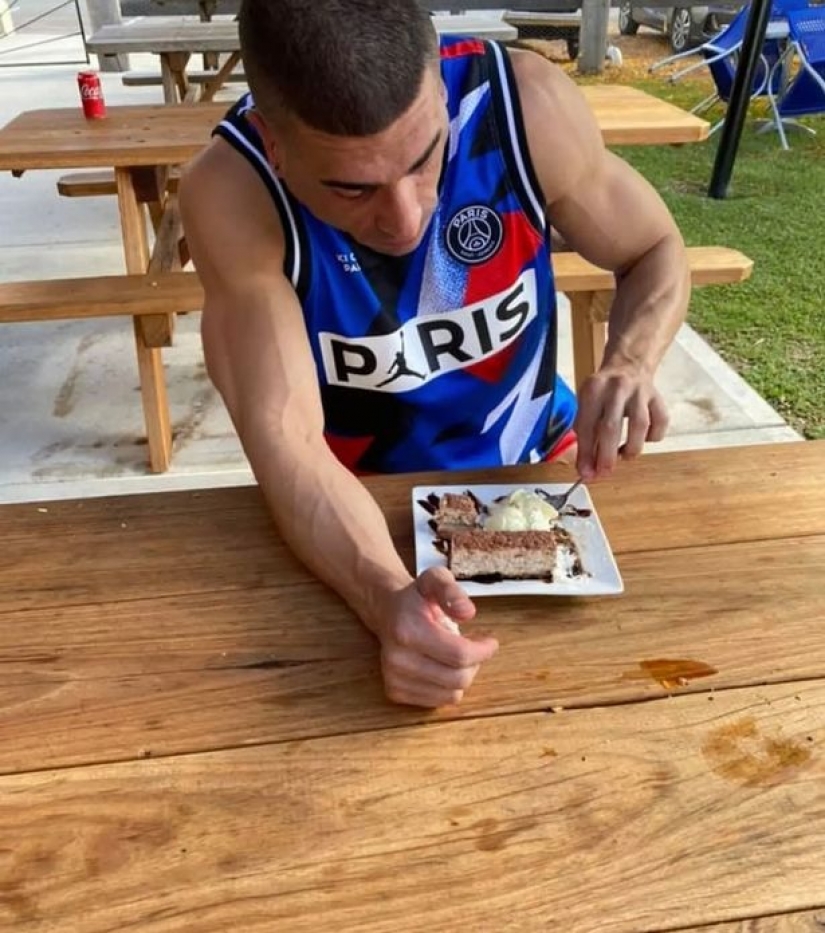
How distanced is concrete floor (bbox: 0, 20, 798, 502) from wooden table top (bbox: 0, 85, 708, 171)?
861 mm

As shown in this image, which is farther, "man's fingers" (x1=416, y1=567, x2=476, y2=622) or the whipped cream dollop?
the whipped cream dollop

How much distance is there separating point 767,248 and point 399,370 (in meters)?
4.06

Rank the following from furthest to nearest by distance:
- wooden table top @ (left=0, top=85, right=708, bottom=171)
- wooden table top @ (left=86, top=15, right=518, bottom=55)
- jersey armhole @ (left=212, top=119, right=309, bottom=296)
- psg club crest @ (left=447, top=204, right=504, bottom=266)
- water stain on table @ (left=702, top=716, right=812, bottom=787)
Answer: wooden table top @ (left=86, top=15, right=518, bottom=55) → wooden table top @ (left=0, top=85, right=708, bottom=171) → psg club crest @ (left=447, top=204, right=504, bottom=266) → jersey armhole @ (left=212, top=119, right=309, bottom=296) → water stain on table @ (left=702, top=716, right=812, bottom=787)

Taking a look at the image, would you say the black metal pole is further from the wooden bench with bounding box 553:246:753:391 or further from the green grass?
the wooden bench with bounding box 553:246:753:391

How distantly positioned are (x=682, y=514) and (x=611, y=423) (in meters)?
0.17

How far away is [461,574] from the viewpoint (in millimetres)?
1232

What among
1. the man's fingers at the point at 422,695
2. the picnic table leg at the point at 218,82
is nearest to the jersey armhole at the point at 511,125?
the man's fingers at the point at 422,695

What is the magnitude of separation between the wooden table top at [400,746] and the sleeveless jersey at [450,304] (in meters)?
0.40

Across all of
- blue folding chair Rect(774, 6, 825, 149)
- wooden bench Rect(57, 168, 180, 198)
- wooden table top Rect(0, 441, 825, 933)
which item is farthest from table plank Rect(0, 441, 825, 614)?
blue folding chair Rect(774, 6, 825, 149)

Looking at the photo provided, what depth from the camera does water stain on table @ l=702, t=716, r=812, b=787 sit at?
953mm

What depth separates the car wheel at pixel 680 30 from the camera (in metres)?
11.5

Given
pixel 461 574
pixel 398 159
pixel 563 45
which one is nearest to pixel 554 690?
pixel 461 574

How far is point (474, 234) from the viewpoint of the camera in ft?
5.26

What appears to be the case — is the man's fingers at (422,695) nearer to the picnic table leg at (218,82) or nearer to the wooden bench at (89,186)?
the wooden bench at (89,186)
